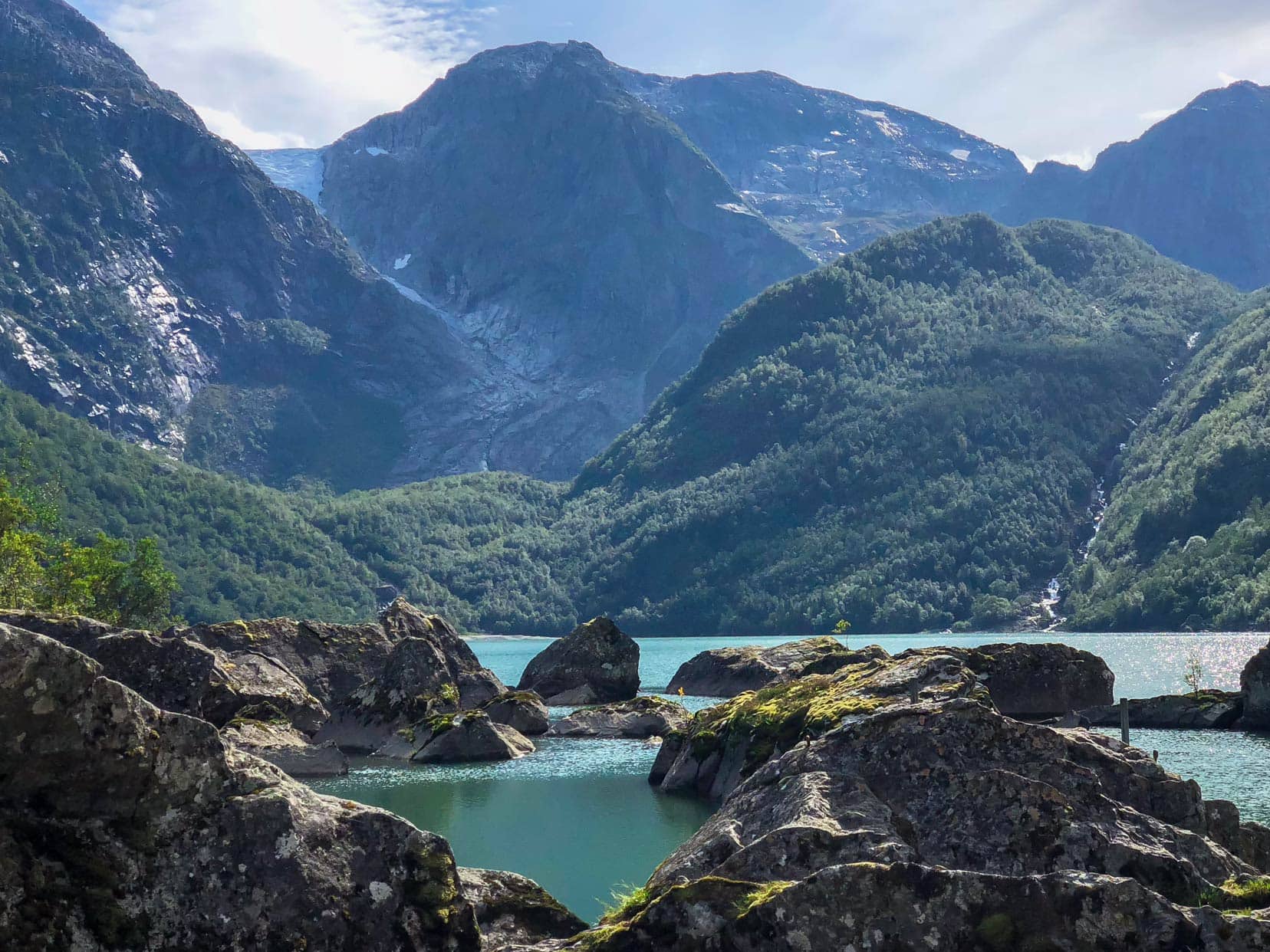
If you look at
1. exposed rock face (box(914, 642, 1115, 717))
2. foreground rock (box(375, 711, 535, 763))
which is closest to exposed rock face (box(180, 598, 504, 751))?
foreground rock (box(375, 711, 535, 763))

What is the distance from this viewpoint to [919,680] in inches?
1278

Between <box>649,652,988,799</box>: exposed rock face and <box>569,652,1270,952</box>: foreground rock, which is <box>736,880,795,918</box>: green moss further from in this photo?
<box>649,652,988,799</box>: exposed rock face

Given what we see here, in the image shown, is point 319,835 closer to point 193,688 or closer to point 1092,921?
point 1092,921

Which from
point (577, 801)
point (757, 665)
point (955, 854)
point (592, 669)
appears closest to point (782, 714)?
point (577, 801)

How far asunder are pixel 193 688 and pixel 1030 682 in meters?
35.6

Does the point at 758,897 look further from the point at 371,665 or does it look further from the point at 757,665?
the point at 757,665

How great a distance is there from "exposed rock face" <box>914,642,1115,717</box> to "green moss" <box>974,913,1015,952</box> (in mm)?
47026

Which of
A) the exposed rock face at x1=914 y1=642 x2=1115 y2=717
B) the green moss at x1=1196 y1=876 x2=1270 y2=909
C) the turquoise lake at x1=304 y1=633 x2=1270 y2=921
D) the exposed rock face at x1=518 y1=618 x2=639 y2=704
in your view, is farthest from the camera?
the exposed rock face at x1=518 y1=618 x2=639 y2=704

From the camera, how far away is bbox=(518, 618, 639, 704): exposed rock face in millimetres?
85562

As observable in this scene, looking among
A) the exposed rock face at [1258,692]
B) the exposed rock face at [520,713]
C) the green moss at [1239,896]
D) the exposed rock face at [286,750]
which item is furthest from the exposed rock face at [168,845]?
the exposed rock face at [1258,692]

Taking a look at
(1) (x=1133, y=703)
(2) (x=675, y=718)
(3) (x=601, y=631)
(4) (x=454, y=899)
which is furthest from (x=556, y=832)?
(3) (x=601, y=631)

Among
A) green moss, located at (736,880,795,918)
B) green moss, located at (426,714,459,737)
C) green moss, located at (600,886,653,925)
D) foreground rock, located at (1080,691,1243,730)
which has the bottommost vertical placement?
green moss, located at (426,714,459,737)

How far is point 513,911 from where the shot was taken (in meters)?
16.5

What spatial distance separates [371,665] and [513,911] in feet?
185
